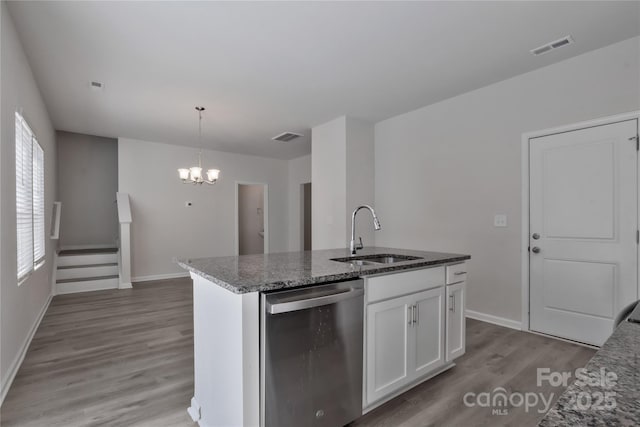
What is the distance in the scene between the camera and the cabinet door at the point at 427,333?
2.15 metres

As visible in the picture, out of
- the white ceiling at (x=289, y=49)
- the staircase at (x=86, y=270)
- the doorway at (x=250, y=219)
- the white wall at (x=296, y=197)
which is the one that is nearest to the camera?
the white ceiling at (x=289, y=49)

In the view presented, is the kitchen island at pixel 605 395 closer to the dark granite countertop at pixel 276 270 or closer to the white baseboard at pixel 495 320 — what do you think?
the dark granite countertop at pixel 276 270

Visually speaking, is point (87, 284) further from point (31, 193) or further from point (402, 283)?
point (402, 283)

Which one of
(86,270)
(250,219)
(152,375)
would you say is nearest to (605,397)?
(152,375)

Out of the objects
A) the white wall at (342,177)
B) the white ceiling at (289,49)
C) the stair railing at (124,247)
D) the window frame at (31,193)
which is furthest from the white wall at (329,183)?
the window frame at (31,193)

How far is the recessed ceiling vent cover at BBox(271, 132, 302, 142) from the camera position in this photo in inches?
223

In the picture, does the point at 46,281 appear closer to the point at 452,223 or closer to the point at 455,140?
the point at 452,223

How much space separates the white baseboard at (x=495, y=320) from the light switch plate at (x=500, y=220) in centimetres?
103

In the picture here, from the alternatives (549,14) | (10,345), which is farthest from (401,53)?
(10,345)

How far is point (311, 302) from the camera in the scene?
1579 mm

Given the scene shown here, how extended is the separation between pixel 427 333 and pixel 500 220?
197 cm

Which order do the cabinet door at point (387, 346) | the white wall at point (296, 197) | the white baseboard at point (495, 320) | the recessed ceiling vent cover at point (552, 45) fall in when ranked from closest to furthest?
the cabinet door at point (387, 346) < the recessed ceiling vent cover at point (552, 45) < the white baseboard at point (495, 320) < the white wall at point (296, 197)

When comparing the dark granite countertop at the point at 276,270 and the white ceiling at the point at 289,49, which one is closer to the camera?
the dark granite countertop at the point at 276,270

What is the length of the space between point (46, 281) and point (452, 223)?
17.6 feet
